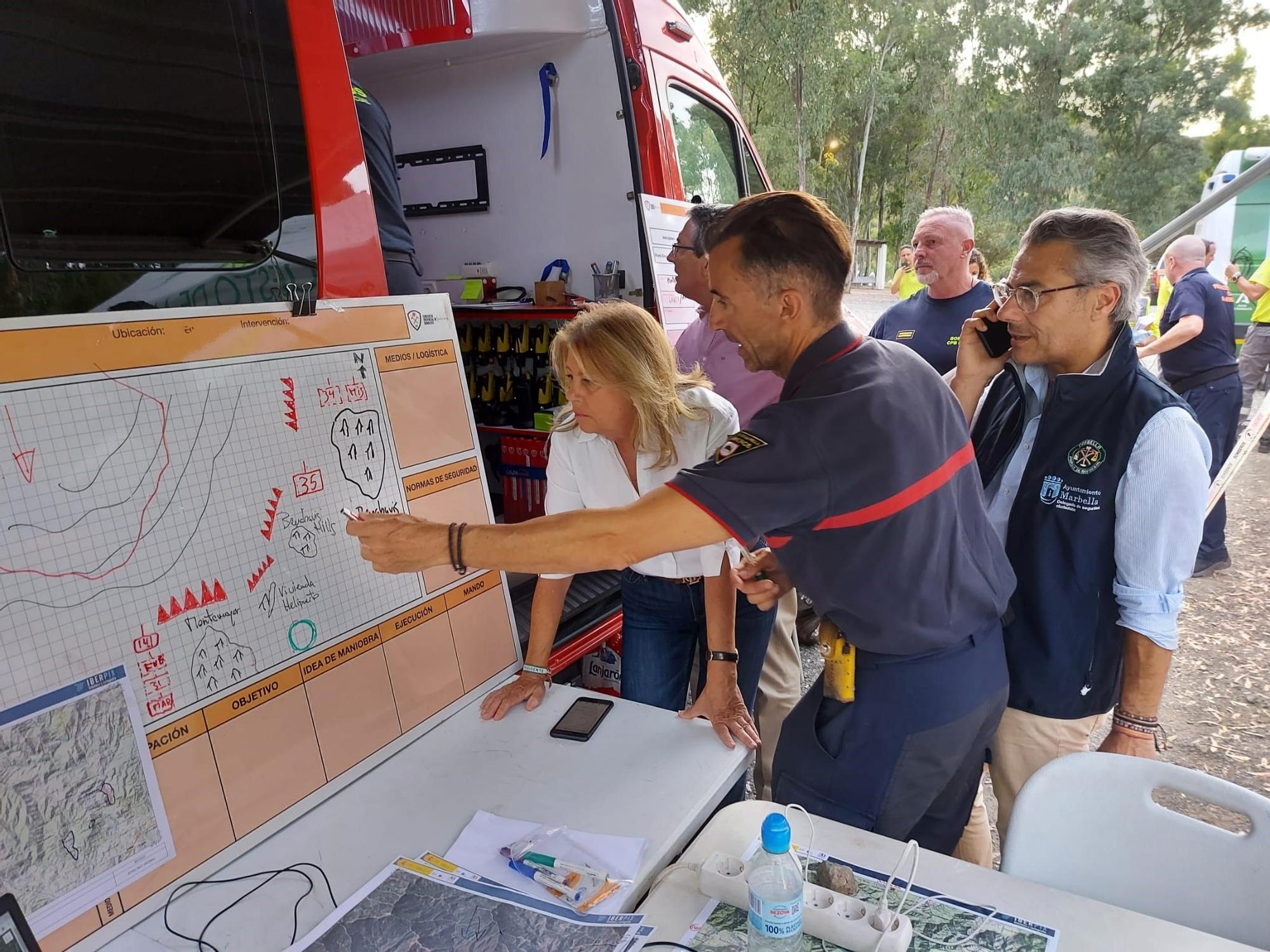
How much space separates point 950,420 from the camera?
160 centimetres

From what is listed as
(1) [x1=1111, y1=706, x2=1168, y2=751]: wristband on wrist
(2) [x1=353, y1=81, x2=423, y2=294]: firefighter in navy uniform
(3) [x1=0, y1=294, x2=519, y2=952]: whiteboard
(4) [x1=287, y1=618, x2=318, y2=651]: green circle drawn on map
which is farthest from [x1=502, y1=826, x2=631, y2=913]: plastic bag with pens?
(2) [x1=353, y1=81, x2=423, y2=294]: firefighter in navy uniform

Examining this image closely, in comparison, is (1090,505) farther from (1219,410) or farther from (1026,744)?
(1219,410)

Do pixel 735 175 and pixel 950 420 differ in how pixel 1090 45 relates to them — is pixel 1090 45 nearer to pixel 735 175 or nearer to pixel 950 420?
pixel 735 175

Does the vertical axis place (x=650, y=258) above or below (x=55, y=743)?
above

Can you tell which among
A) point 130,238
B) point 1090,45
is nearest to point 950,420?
point 130,238

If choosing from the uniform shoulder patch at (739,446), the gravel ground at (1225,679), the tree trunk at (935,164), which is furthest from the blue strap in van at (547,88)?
the tree trunk at (935,164)

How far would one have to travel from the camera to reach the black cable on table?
1.20 metres

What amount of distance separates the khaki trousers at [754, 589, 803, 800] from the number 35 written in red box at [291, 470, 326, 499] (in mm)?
1705

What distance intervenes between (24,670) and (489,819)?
0.76 meters

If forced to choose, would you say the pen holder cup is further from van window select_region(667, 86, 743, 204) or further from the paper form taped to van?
van window select_region(667, 86, 743, 204)

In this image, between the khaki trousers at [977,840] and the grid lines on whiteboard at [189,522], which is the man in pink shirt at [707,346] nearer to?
the khaki trousers at [977,840]

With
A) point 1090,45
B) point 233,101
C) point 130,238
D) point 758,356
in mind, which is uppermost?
point 1090,45

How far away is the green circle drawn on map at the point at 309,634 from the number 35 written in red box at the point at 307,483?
236mm

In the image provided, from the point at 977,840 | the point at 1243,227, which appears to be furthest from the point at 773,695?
the point at 1243,227
